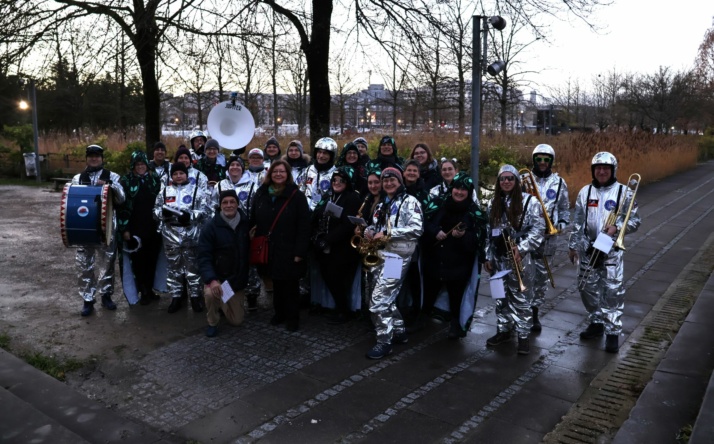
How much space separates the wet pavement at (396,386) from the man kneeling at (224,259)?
0.28 metres

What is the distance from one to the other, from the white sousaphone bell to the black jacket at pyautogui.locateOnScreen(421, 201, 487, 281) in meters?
3.26

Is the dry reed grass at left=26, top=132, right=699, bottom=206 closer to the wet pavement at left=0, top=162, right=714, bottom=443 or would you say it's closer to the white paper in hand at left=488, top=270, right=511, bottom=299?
the wet pavement at left=0, top=162, right=714, bottom=443

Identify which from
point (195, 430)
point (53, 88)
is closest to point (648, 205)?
point (195, 430)

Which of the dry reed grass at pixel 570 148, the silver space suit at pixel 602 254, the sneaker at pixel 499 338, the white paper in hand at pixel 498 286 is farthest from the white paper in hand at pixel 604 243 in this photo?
the dry reed grass at pixel 570 148

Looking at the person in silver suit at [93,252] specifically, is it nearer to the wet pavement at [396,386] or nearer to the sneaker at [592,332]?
the wet pavement at [396,386]

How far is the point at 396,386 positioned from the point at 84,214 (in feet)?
11.9

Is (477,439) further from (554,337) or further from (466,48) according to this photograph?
(466,48)

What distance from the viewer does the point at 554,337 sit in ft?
19.8

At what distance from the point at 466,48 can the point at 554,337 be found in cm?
545

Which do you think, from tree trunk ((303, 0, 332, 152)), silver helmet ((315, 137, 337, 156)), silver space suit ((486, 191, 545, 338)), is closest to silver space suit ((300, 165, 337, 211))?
silver helmet ((315, 137, 337, 156))

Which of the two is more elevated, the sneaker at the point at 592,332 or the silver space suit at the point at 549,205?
the silver space suit at the point at 549,205

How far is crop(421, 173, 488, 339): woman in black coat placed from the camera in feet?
18.3

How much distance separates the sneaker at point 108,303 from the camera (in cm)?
687

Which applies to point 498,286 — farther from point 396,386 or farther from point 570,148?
point 570,148
